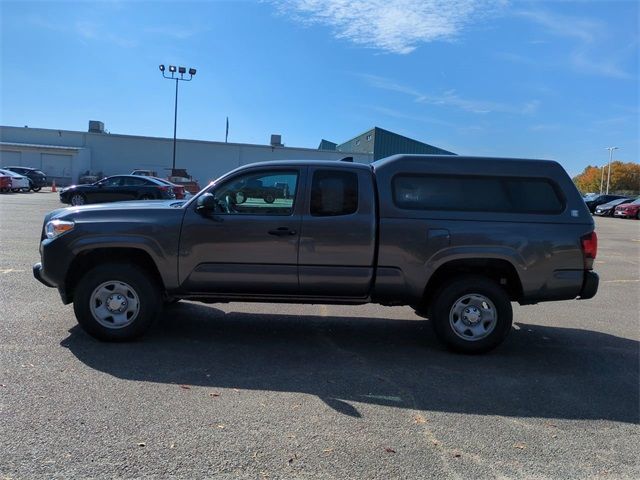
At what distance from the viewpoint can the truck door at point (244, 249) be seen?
5.23 metres

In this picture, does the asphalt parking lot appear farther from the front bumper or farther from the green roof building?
the green roof building

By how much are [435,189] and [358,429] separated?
2692mm

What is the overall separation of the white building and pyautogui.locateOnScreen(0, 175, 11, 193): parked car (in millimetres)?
19399

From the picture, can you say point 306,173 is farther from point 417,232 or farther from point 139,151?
point 139,151

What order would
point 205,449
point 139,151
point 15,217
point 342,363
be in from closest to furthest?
point 205,449 < point 342,363 < point 15,217 < point 139,151

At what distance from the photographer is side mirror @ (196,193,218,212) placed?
5168 mm

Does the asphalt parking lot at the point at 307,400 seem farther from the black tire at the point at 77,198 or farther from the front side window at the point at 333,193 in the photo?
the black tire at the point at 77,198

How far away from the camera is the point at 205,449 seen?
3.30 meters

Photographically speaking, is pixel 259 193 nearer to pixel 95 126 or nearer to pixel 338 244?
pixel 338 244

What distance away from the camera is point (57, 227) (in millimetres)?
5289

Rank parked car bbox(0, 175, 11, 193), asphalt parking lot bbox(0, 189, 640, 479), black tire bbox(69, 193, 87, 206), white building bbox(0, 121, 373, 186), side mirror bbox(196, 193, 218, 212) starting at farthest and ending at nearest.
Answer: white building bbox(0, 121, 373, 186) → parked car bbox(0, 175, 11, 193) → black tire bbox(69, 193, 87, 206) → side mirror bbox(196, 193, 218, 212) → asphalt parking lot bbox(0, 189, 640, 479)

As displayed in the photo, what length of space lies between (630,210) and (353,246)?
35.6 meters

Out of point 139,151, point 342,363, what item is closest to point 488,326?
point 342,363

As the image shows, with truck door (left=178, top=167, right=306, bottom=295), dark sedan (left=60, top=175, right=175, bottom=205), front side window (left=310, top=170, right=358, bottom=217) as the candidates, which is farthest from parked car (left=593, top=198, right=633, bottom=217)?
truck door (left=178, top=167, right=306, bottom=295)
